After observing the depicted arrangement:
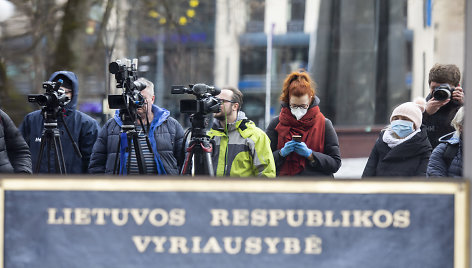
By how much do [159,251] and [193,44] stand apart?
3.27 m

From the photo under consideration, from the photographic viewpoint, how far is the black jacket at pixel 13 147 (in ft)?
11.2

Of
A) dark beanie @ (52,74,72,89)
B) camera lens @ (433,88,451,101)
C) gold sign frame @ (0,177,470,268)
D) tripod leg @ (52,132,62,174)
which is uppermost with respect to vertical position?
dark beanie @ (52,74,72,89)

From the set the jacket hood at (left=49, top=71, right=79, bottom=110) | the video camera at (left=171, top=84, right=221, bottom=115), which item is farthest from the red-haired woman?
the jacket hood at (left=49, top=71, right=79, bottom=110)

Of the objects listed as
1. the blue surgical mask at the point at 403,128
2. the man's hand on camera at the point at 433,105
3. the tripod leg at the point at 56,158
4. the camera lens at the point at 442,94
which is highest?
the camera lens at the point at 442,94

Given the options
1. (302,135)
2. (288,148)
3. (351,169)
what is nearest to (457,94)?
(351,169)

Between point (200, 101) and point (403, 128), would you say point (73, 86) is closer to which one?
point (200, 101)

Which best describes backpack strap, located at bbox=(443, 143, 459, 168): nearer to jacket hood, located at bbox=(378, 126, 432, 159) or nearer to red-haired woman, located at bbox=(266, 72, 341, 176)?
jacket hood, located at bbox=(378, 126, 432, 159)

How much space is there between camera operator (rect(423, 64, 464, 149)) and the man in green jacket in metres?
1.00

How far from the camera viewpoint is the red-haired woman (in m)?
3.75

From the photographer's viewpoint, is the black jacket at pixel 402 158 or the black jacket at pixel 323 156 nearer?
the black jacket at pixel 402 158

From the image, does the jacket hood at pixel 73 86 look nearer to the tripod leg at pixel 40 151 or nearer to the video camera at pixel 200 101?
the tripod leg at pixel 40 151

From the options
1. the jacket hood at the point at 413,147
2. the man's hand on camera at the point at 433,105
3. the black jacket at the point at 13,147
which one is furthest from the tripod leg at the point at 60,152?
the man's hand on camera at the point at 433,105

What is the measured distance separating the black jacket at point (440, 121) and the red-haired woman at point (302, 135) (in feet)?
1.90

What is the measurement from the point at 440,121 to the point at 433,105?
106 mm
